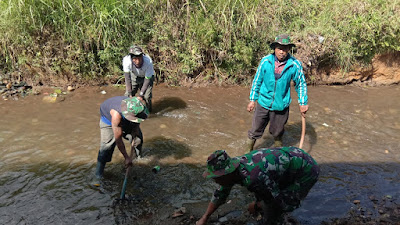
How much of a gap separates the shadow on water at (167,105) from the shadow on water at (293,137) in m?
1.88

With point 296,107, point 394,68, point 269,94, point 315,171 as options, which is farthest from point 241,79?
point 315,171

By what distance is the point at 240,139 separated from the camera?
4.71 metres

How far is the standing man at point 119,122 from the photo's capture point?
294cm

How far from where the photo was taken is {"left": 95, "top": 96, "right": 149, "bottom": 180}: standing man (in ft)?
9.66

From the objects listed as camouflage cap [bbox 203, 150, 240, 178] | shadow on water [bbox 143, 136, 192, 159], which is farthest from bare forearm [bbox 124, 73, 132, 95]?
camouflage cap [bbox 203, 150, 240, 178]

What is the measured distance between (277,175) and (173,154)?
221cm

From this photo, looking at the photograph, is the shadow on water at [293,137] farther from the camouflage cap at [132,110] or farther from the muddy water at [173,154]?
the camouflage cap at [132,110]

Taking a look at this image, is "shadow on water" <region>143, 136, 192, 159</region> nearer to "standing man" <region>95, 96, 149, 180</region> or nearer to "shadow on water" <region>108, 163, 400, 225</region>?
"shadow on water" <region>108, 163, 400, 225</region>

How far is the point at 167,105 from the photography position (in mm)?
5887

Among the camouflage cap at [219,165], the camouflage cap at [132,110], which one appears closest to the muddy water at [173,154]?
the camouflage cap at [132,110]

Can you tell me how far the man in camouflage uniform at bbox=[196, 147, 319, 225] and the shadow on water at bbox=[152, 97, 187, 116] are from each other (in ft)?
11.3

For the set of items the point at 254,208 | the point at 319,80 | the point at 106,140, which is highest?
the point at 106,140

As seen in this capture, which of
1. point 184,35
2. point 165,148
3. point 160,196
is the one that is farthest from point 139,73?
point 160,196

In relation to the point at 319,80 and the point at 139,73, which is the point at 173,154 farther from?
the point at 319,80
